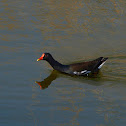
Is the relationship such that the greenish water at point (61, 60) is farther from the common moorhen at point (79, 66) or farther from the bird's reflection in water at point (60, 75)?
the common moorhen at point (79, 66)

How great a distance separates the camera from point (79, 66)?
36.0 ft

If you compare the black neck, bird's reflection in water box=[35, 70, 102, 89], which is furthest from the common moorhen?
bird's reflection in water box=[35, 70, 102, 89]

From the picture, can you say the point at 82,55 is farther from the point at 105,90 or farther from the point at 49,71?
the point at 105,90

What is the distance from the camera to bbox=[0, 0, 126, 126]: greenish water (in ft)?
27.1

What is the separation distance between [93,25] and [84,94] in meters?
5.78

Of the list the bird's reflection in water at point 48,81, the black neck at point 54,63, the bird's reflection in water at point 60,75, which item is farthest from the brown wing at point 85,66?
the bird's reflection in water at point 48,81

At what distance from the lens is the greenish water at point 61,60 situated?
8.26 metres

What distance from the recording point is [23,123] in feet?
25.6

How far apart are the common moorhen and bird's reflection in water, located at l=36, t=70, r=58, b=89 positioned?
7.8 inches

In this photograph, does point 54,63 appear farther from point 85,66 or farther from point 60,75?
point 85,66

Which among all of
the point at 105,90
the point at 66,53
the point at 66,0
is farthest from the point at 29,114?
the point at 66,0

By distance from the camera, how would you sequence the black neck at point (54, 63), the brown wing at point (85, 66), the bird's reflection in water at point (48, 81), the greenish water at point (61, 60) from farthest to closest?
the black neck at point (54, 63) < the brown wing at point (85, 66) < the bird's reflection in water at point (48, 81) < the greenish water at point (61, 60)

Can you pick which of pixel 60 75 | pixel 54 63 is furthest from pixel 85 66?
pixel 54 63

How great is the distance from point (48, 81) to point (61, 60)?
60.6 inches
